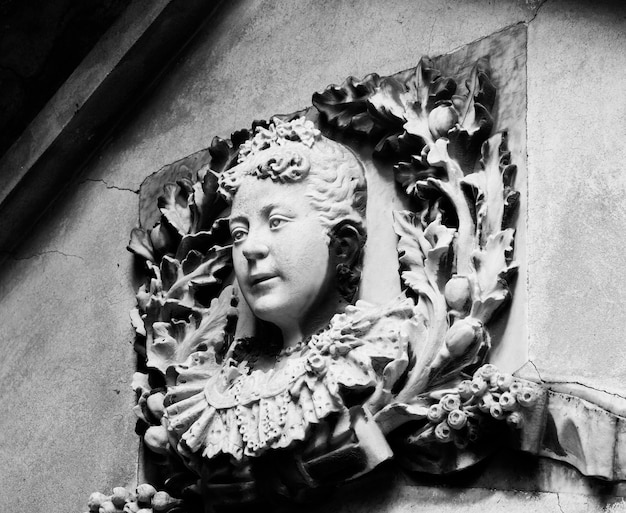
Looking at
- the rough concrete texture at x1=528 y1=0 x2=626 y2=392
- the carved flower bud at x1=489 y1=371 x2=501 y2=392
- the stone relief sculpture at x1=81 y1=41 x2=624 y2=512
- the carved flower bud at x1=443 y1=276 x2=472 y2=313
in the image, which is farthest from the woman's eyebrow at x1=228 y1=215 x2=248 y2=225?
the carved flower bud at x1=489 y1=371 x2=501 y2=392

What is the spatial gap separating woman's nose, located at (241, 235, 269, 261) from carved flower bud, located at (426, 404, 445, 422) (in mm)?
527

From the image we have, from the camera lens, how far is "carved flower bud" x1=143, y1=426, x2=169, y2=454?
10.6 feet

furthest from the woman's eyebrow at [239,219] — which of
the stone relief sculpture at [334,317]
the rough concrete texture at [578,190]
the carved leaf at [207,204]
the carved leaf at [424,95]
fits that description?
the rough concrete texture at [578,190]

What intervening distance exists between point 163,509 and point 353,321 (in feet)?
1.99

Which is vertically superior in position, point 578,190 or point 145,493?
point 578,190

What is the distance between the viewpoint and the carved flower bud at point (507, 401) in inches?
107

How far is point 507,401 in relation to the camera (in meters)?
2.72

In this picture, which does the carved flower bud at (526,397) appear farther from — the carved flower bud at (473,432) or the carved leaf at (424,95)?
the carved leaf at (424,95)

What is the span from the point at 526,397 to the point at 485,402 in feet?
0.25

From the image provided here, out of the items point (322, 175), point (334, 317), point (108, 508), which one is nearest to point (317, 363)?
point (334, 317)

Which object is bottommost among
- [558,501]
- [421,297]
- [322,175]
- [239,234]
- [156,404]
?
[558,501]

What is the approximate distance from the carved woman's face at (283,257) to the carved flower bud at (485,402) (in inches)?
20.1

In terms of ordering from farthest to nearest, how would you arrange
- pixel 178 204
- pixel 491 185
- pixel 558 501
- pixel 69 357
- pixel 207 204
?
pixel 69 357 < pixel 178 204 < pixel 207 204 < pixel 491 185 < pixel 558 501

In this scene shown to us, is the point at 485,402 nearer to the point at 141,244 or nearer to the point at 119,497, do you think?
the point at 119,497
